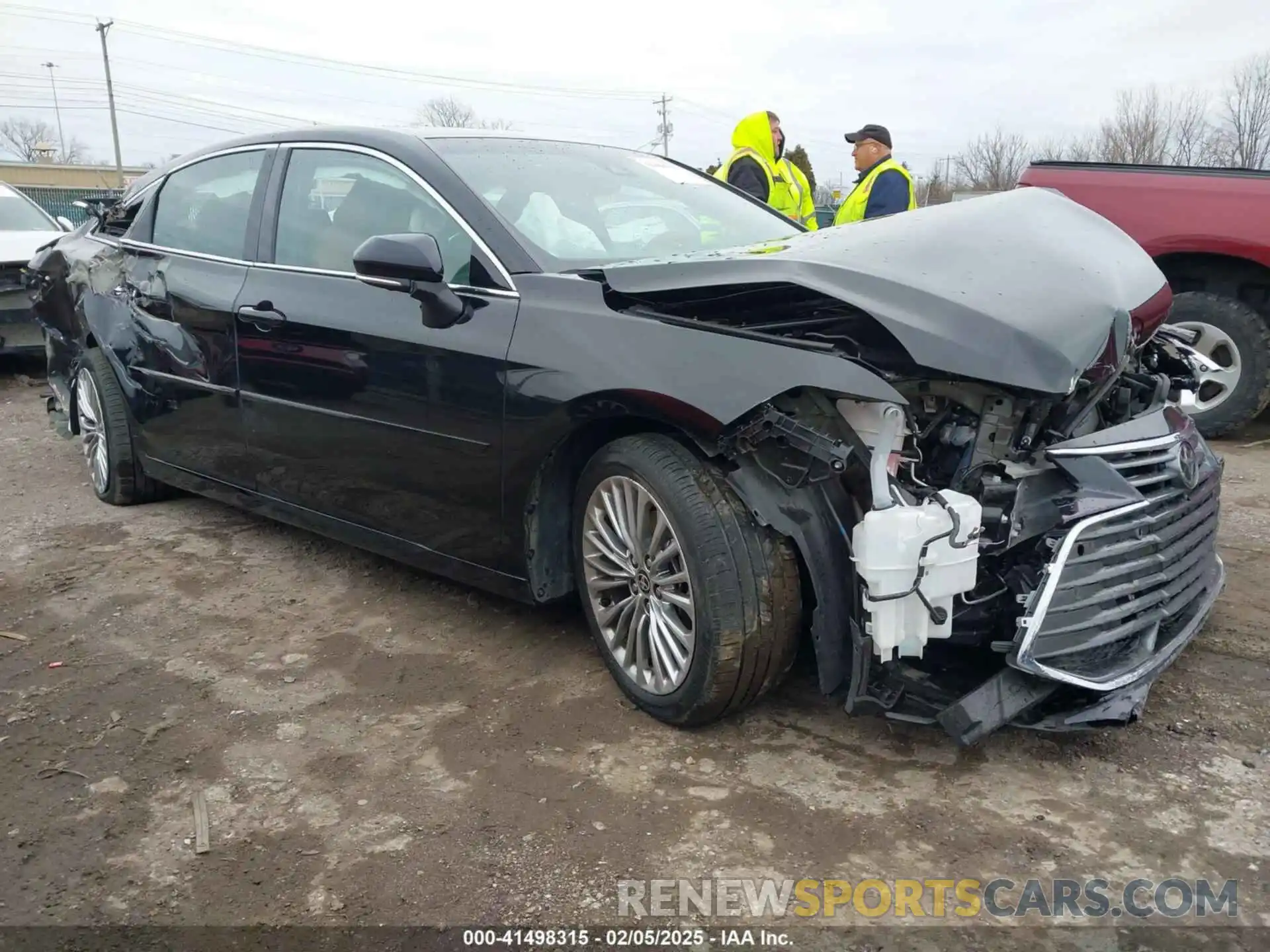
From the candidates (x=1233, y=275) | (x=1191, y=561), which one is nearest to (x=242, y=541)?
(x=1191, y=561)

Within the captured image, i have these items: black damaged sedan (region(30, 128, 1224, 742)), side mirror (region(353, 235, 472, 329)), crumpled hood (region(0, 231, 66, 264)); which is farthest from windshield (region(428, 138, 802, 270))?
crumpled hood (region(0, 231, 66, 264))

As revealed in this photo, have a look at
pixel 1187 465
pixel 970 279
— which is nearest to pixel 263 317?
pixel 970 279

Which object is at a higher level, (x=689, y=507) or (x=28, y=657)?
(x=689, y=507)

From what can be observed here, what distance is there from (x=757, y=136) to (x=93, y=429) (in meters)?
4.31

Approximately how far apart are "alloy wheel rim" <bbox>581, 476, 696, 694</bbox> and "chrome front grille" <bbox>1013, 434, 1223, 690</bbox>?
85 cm

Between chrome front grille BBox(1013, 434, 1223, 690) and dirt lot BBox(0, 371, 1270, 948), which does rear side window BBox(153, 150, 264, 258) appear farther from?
chrome front grille BBox(1013, 434, 1223, 690)

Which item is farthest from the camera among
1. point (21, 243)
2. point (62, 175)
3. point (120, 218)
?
point (62, 175)

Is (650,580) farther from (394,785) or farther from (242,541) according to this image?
(242,541)

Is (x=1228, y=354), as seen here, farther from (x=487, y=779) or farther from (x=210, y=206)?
(x=210, y=206)

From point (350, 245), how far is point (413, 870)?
7.08 feet

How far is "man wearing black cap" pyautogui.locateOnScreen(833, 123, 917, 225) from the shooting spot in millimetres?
→ 6113

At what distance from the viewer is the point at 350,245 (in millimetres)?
3502

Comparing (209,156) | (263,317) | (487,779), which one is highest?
(209,156)

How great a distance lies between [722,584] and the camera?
2.52 meters
